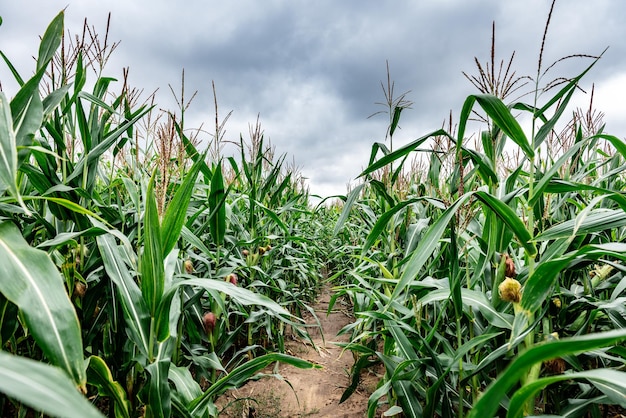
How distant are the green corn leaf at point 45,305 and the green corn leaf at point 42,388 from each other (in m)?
0.23

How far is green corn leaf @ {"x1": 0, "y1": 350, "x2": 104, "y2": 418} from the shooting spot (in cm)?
34

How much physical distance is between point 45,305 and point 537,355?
0.82 meters

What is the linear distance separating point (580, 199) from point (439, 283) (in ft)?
3.38

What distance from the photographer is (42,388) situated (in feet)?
1.22

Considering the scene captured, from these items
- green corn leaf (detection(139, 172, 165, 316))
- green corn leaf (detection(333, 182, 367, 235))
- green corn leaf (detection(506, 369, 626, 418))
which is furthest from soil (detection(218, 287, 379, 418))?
green corn leaf (detection(506, 369, 626, 418))

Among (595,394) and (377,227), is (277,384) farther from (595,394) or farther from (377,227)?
(595,394)

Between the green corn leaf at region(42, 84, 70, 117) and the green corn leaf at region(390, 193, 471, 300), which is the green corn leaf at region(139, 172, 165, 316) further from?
the green corn leaf at region(390, 193, 471, 300)

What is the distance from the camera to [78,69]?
1.26m

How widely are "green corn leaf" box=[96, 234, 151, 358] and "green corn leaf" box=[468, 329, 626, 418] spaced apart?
2.85ft

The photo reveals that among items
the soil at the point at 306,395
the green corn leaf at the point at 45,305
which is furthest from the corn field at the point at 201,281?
the soil at the point at 306,395

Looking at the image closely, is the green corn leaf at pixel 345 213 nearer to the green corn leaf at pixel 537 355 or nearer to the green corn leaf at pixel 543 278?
the green corn leaf at pixel 543 278

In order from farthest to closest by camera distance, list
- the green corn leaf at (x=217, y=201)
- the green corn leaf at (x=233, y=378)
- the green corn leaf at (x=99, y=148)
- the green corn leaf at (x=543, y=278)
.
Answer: the green corn leaf at (x=217, y=201), the green corn leaf at (x=99, y=148), the green corn leaf at (x=233, y=378), the green corn leaf at (x=543, y=278)

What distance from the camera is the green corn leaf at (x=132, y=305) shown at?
971mm

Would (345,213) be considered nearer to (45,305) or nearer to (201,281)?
(201,281)
